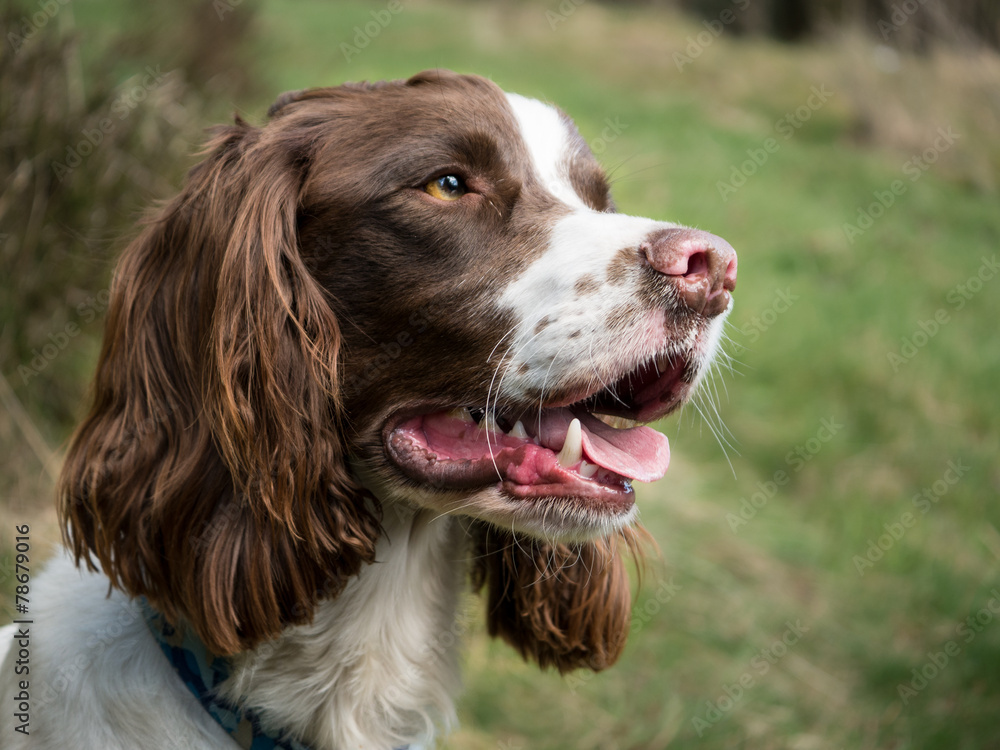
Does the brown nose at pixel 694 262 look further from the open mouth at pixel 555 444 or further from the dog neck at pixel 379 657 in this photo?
the dog neck at pixel 379 657

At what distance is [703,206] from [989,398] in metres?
3.40

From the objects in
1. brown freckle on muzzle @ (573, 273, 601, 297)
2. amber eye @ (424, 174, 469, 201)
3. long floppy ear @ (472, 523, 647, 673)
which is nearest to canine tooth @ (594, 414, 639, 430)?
long floppy ear @ (472, 523, 647, 673)

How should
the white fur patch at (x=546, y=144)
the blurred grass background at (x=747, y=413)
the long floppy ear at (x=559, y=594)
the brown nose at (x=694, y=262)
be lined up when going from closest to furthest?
the brown nose at (x=694, y=262), the white fur patch at (x=546, y=144), the long floppy ear at (x=559, y=594), the blurred grass background at (x=747, y=413)

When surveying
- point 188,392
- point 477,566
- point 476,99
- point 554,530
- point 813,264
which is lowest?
point 813,264

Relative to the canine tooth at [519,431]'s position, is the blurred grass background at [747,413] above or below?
below

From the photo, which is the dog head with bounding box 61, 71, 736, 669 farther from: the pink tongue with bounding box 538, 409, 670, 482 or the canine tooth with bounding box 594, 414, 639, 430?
the canine tooth with bounding box 594, 414, 639, 430

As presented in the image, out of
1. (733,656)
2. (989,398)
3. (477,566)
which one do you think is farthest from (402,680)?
(989,398)

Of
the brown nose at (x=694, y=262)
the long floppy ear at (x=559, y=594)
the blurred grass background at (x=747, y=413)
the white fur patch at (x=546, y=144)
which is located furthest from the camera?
the blurred grass background at (x=747, y=413)

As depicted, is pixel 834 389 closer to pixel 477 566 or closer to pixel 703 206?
pixel 703 206

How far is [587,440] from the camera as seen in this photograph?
6.25 feet

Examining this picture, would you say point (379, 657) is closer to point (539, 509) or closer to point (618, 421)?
point (539, 509)

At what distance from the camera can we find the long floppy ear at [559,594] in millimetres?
2418

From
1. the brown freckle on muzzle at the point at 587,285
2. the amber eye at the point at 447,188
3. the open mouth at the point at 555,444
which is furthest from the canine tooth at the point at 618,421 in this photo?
the amber eye at the point at 447,188

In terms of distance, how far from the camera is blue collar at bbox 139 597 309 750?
198 centimetres
